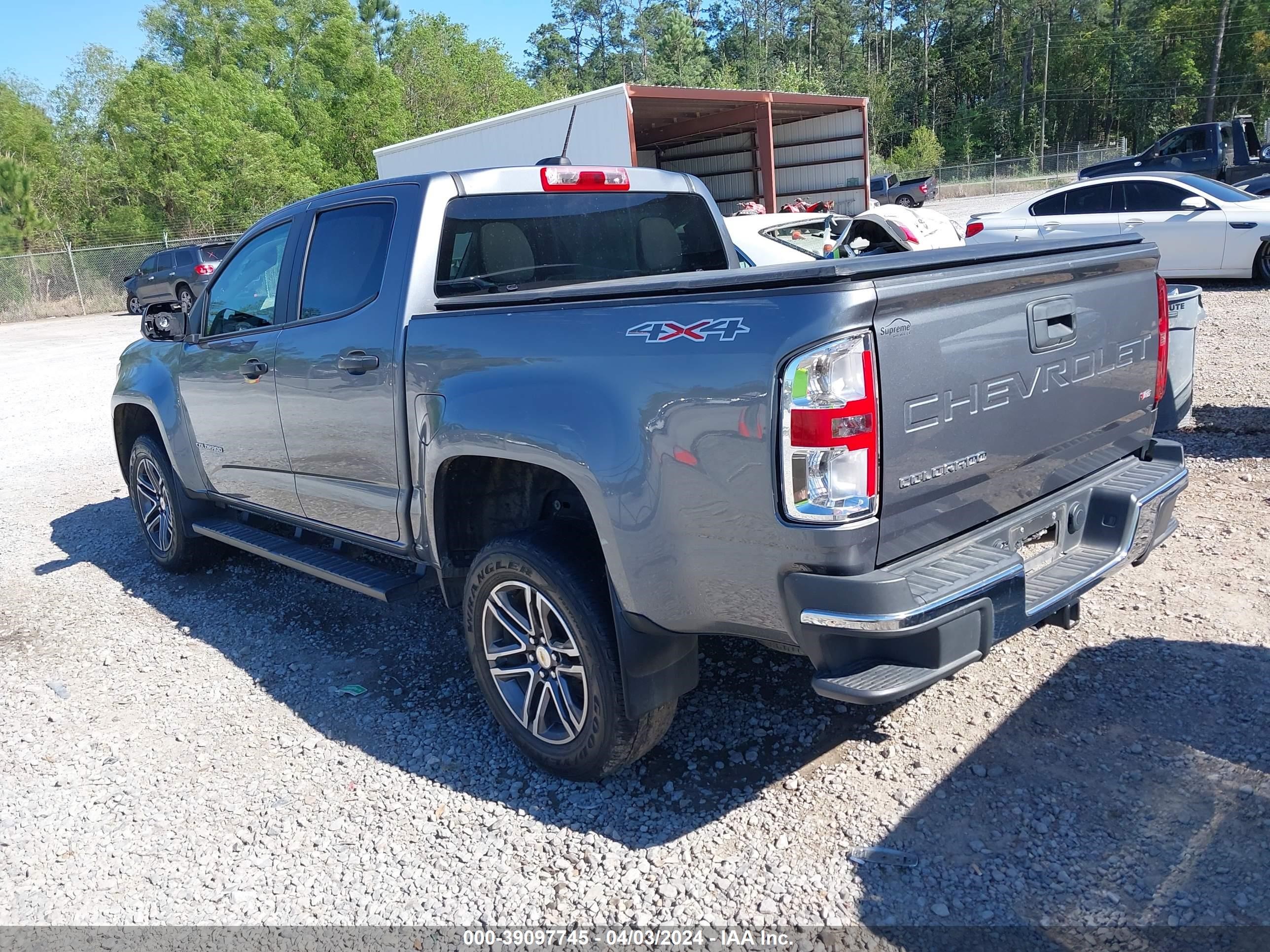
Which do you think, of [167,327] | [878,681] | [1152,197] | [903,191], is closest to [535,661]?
[878,681]

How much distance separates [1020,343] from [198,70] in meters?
49.8

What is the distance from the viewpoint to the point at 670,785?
346 cm

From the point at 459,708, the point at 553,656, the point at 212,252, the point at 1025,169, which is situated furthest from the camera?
the point at 1025,169

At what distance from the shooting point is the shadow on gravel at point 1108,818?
A: 2676 mm

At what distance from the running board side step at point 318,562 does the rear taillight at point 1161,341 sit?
9.71 feet

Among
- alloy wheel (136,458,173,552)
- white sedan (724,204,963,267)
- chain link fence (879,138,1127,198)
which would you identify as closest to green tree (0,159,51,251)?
white sedan (724,204,963,267)

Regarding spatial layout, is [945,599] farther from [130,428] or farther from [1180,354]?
[130,428]

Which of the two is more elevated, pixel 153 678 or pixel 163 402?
pixel 163 402

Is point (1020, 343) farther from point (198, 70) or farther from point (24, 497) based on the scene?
point (198, 70)

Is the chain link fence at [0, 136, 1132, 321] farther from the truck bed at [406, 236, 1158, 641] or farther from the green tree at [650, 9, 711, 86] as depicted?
the green tree at [650, 9, 711, 86]

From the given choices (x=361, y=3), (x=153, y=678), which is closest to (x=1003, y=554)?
(x=153, y=678)

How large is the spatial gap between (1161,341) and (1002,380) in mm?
1203

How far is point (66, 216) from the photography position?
136ft

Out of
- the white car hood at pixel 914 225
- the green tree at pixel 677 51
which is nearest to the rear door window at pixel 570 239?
the white car hood at pixel 914 225
